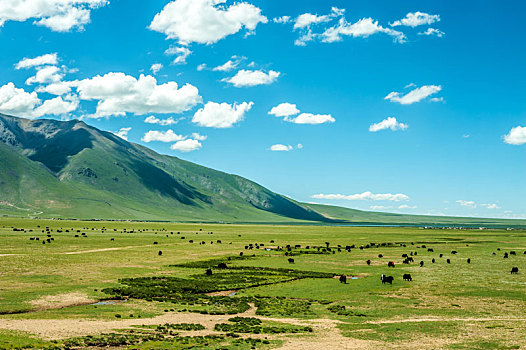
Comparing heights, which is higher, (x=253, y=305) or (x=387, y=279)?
(x=387, y=279)

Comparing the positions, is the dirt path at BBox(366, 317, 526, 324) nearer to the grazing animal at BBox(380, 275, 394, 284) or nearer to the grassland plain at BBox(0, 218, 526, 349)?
the grassland plain at BBox(0, 218, 526, 349)

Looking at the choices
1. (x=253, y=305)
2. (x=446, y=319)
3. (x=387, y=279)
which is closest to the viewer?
(x=446, y=319)

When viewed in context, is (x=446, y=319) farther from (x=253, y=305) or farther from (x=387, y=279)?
(x=387, y=279)

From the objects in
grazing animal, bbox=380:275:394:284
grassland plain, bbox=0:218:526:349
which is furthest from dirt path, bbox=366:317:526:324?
grazing animal, bbox=380:275:394:284

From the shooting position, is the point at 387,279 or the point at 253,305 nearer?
the point at 253,305

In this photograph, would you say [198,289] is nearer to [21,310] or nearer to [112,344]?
[21,310]

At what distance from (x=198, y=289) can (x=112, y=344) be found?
24.5 metres

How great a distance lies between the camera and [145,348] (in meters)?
28.5

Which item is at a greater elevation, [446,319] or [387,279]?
[446,319]

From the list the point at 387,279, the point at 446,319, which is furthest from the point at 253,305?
the point at 387,279

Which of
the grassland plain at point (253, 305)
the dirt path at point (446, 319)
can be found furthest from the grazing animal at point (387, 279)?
the dirt path at point (446, 319)

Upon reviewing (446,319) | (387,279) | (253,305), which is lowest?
(253,305)

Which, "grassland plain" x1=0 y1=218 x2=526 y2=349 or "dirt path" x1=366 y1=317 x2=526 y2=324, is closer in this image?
"grassland plain" x1=0 y1=218 x2=526 y2=349

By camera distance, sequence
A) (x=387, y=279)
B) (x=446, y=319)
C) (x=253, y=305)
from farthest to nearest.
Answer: (x=387, y=279) → (x=253, y=305) → (x=446, y=319)
